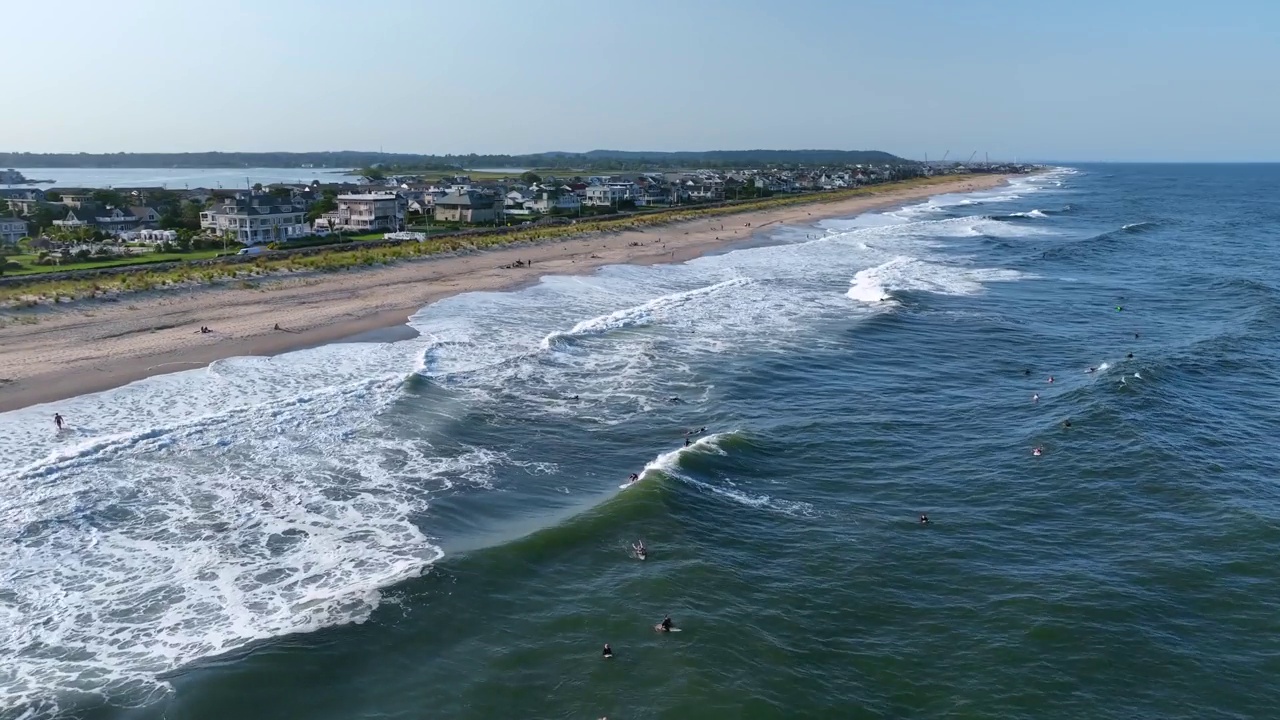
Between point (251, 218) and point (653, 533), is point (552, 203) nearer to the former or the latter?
point (251, 218)

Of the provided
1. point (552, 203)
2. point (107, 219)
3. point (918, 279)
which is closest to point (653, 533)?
point (918, 279)

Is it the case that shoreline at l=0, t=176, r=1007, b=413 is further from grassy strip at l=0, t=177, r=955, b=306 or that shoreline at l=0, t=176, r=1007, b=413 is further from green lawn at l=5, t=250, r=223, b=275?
green lawn at l=5, t=250, r=223, b=275

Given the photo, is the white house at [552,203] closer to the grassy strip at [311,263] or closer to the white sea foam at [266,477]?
the grassy strip at [311,263]

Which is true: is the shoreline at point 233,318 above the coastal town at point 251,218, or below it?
below

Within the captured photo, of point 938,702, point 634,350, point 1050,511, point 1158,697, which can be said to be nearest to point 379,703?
point 938,702

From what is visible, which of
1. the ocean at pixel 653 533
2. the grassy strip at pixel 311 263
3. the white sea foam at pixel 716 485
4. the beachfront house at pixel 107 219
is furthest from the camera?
the beachfront house at pixel 107 219

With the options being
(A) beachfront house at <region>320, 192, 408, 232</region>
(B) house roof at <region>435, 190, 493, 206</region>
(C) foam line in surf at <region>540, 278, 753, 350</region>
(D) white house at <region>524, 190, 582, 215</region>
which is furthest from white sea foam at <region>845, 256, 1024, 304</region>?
(D) white house at <region>524, 190, 582, 215</region>

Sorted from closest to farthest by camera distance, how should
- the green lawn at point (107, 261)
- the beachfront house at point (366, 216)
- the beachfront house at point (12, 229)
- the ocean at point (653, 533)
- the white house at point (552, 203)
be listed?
the ocean at point (653, 533)
the green lawn at point (107, 261)
the beachfront house at point (12, 229)
the beachfront house at point (366, 216)
the white house at point (552, 203)

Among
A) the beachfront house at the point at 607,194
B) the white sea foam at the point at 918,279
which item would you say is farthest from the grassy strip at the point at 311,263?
the white sea foam at the point at 918,279
